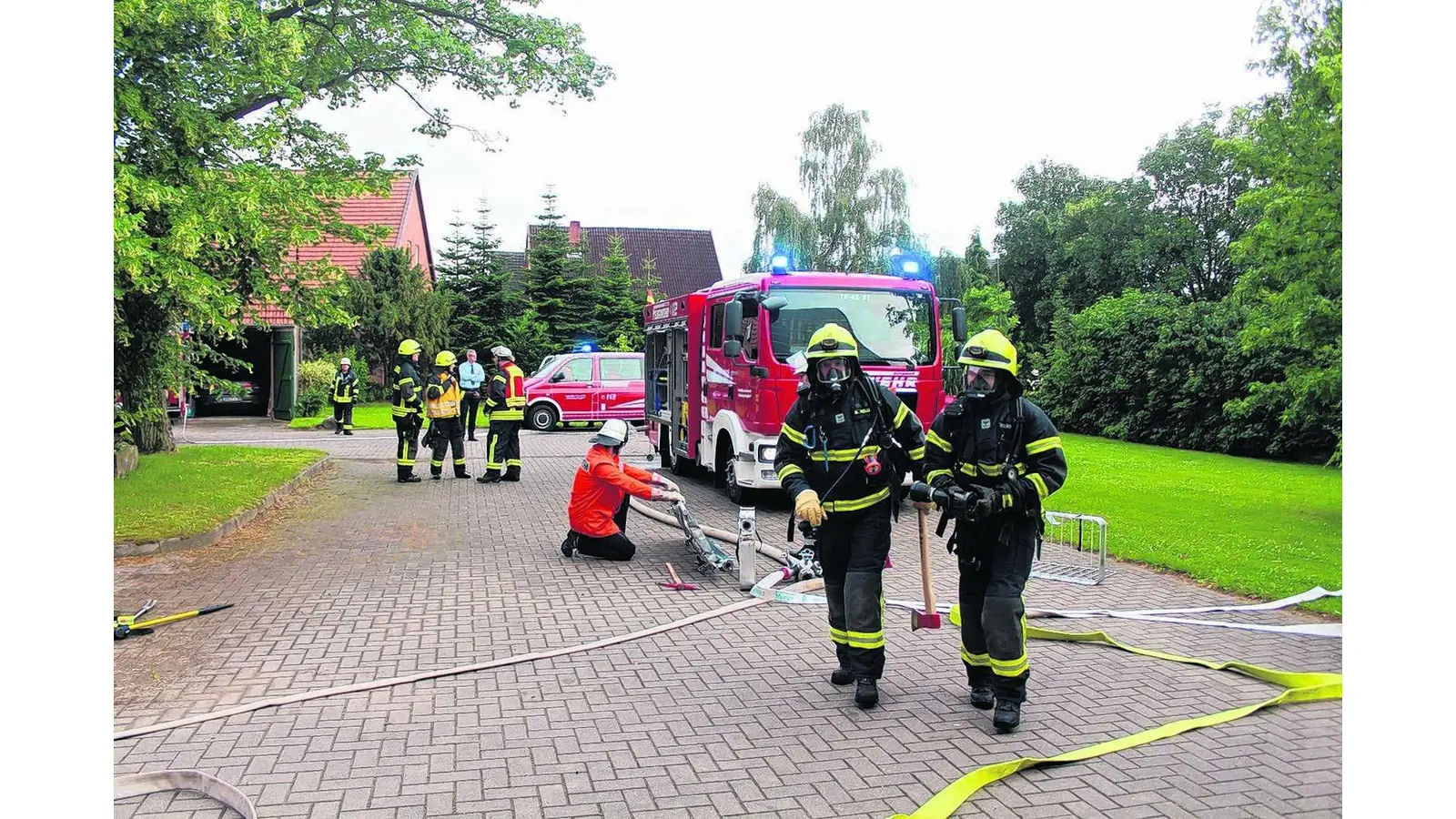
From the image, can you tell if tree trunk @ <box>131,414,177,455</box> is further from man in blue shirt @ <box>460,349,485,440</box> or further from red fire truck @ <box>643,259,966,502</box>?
red fire truck @ <box>643,259,966,502</box>

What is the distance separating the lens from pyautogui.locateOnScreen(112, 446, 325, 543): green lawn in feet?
32.9

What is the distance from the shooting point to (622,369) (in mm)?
25812

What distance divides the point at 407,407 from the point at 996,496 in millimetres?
11119

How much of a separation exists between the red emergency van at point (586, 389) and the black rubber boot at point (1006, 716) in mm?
21055

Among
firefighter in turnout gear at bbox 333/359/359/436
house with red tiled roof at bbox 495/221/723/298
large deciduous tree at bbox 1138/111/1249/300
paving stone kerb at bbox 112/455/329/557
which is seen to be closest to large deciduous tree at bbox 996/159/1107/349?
large deciduous tree at bbox 1138/111/1249/300

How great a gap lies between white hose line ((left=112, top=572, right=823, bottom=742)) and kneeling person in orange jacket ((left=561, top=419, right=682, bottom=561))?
185cm

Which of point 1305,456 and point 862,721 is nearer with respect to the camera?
point 862,721

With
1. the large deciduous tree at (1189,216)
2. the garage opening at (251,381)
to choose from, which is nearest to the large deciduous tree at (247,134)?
the garage opening at (251,381)

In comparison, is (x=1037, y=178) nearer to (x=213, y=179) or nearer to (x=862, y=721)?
(x=213, y=179)

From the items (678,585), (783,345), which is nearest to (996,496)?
(678,585)

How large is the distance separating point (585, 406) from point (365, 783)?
71.5 feet

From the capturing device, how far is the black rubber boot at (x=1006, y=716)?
4945 millimetres

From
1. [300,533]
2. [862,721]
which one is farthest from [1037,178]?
[862,721]

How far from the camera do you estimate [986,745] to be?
15.8ft
